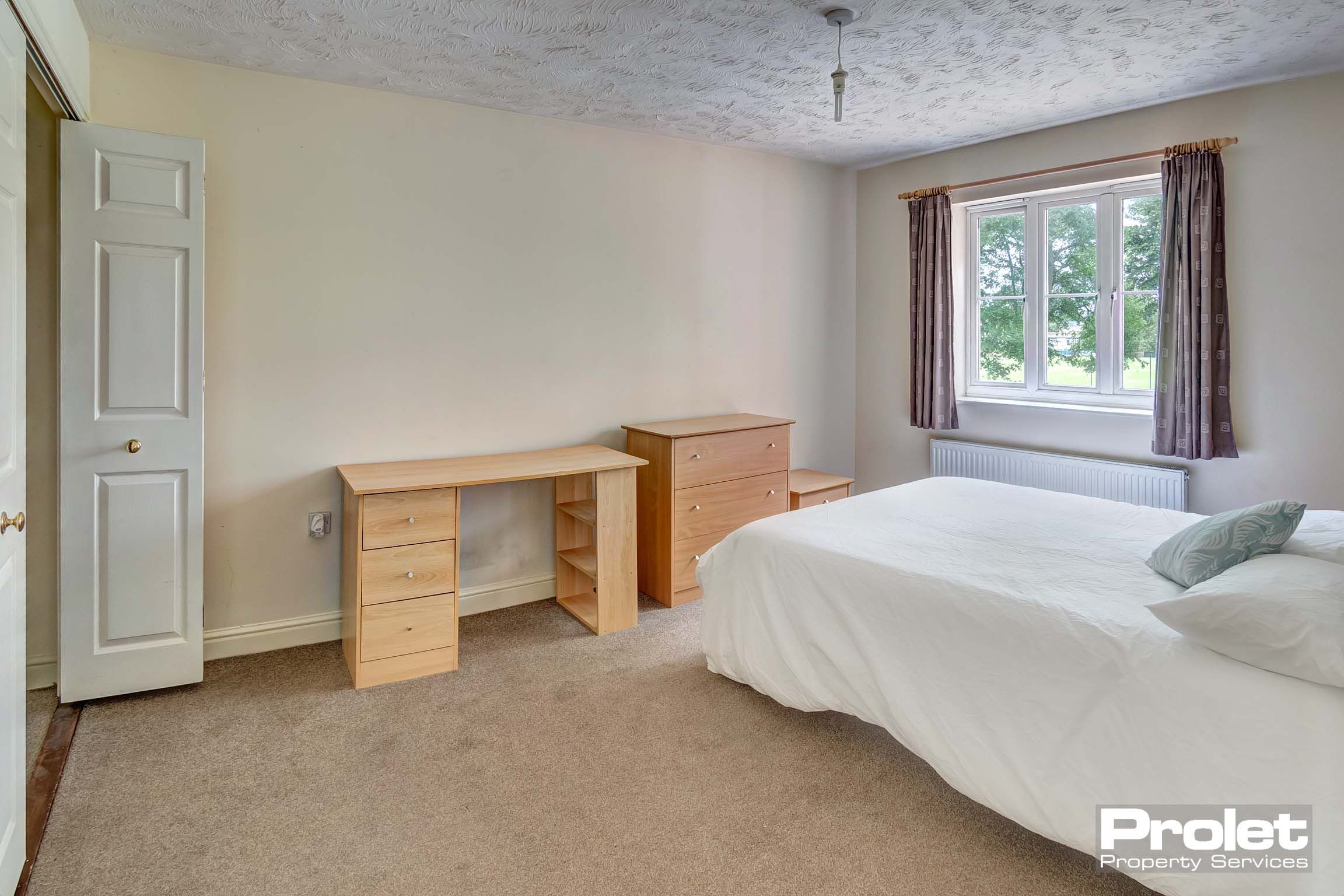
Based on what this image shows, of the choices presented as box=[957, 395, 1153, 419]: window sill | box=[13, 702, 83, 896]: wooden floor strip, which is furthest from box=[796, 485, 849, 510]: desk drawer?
box=[13, 702, 83, 896]: wooden floor strip

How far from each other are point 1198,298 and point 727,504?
244 cm

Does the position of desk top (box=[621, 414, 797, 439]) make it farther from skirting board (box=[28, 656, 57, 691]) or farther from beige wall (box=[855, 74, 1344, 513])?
skirting board (box=[28, 656, 57, 691])

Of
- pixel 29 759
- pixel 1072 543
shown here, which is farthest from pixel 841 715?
pixel 29 759

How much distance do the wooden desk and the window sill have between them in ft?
7.56

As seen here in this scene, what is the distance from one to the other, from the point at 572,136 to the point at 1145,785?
11.7ft

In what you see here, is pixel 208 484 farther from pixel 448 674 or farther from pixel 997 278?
pixel 997 278

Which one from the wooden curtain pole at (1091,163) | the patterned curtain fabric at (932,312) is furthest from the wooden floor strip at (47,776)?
the wooden curtain pole at (1091,163)

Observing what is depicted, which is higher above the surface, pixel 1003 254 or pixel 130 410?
pixel 1003 254

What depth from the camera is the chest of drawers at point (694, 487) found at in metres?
3.73

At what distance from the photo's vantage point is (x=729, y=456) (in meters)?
3.89

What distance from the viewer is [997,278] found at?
449 centimetres

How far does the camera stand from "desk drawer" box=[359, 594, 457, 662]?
113 inches

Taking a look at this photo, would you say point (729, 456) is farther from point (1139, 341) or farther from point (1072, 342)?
point (1139, 341)

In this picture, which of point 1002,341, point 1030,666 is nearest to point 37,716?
point 1030,666
